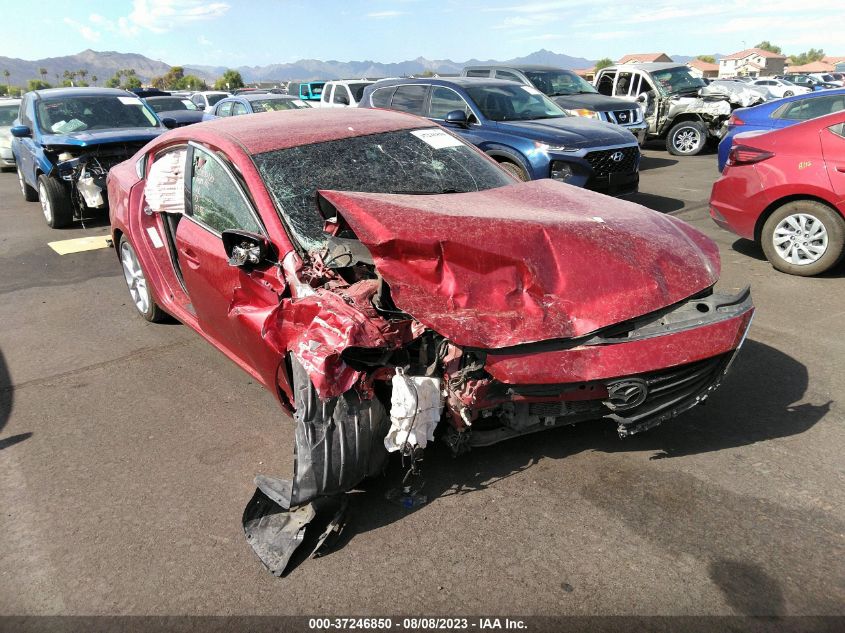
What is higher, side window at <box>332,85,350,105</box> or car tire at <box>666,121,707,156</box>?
side window at <box>332,85,350,105</box>

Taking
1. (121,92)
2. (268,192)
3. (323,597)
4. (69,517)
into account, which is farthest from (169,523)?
(121,92)

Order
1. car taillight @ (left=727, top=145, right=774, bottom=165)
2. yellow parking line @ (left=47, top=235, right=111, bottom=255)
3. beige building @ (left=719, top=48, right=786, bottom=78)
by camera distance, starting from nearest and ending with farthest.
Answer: car taillight @ (left=727, top=145, right=774, bottom=165)
yellow parking line @ (left=47, top=235, right=111, bottom=255)
beige building @ (left=719, top=48, right=786, bottom=78)

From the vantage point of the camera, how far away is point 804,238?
6035 millimetres

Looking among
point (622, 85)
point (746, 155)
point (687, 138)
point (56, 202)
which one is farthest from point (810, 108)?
point (56, 202)

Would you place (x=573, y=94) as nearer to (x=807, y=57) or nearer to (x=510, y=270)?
(x=510, y=270)

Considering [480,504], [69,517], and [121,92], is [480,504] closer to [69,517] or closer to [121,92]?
[69,517]

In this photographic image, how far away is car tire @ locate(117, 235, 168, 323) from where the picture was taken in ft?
17.6

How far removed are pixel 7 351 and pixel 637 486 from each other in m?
4.86

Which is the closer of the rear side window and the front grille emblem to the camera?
the front grille emblem

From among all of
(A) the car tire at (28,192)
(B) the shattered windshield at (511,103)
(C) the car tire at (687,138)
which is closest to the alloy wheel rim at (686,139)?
(C) the car tire at (687,138)

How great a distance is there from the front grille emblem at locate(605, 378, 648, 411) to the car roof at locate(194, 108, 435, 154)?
2356 millimetres

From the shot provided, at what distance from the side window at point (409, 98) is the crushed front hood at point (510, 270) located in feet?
23.6

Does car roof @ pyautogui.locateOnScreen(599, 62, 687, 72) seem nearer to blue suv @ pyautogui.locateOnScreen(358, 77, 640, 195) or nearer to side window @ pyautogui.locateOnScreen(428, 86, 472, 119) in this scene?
blue suv @ pyautogui.locateOnScreen(358, 77, 640, 195)

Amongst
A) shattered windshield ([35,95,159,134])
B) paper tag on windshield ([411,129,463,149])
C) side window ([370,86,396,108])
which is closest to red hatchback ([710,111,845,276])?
paper tag on windshield ([411,129,463,149])
